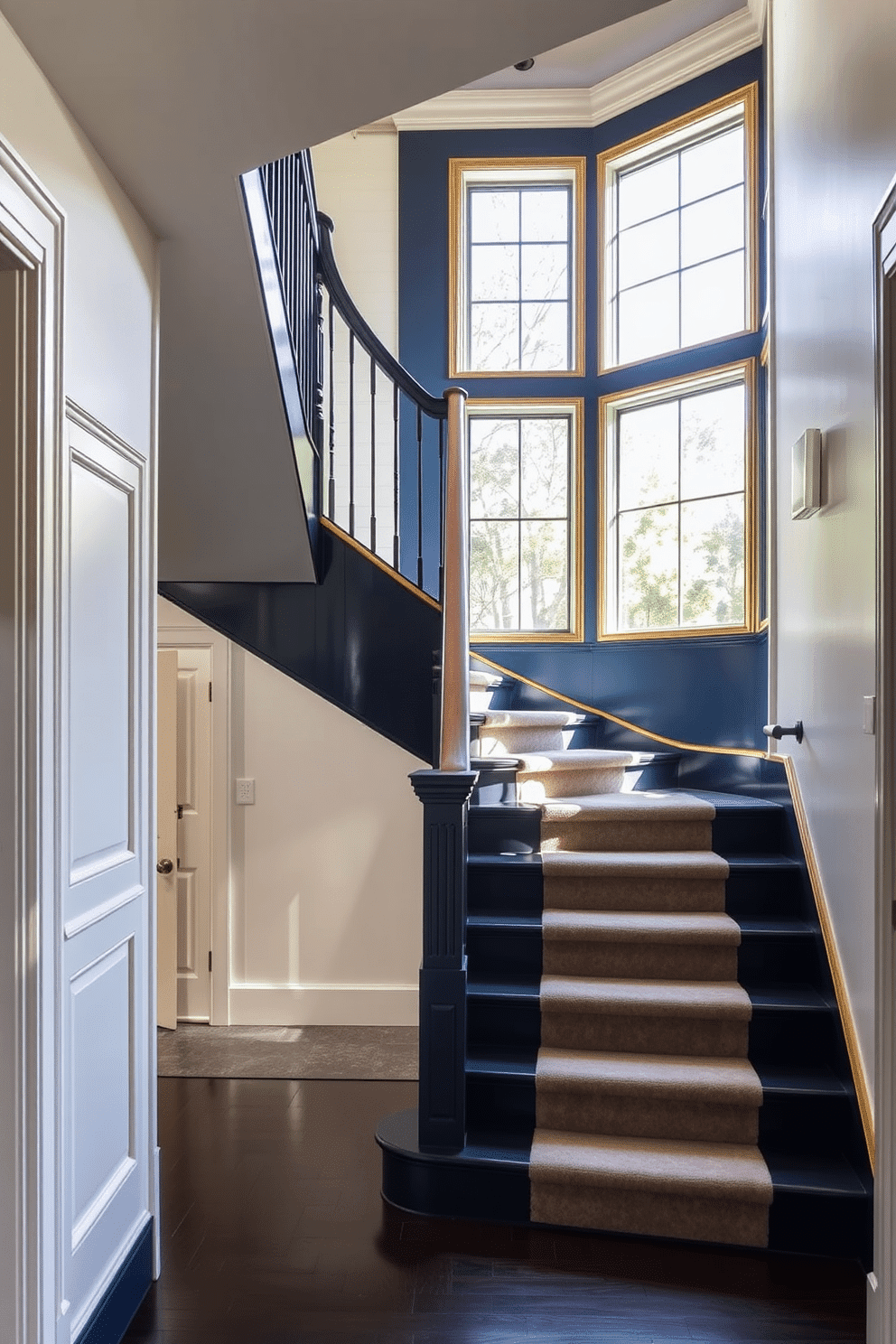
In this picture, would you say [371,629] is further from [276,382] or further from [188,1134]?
[188,1134]

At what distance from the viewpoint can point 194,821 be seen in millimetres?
5023

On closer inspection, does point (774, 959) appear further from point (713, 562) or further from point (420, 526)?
point (713, 562)

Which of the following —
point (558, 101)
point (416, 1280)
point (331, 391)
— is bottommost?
point (416, 1280)

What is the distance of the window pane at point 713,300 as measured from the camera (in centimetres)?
508

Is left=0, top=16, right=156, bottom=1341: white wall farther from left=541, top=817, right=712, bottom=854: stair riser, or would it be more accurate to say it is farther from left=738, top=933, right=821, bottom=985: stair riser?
left=738, top=933, right=821, bottom=985: stair riser

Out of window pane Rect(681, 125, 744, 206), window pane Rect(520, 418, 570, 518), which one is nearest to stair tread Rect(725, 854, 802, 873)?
window pane Rect(520, 418, 570, 518)

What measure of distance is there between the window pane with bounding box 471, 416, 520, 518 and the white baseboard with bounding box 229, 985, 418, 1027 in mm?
2559

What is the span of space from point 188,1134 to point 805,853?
2.27 m

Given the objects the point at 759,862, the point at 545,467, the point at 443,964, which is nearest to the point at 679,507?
the point at 545,467

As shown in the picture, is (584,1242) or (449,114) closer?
(584,1242)

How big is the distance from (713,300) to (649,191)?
2.58 feet

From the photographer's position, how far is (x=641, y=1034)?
10.6 ft

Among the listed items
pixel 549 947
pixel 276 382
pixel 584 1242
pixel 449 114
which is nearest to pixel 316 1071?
pixel 549 947

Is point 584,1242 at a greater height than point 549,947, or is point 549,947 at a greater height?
point 549,947
